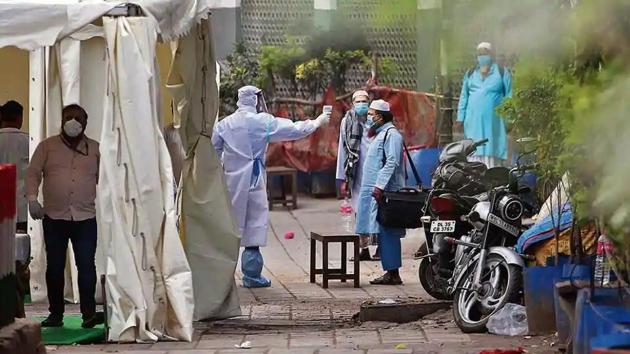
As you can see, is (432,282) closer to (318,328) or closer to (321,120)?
(318,328)

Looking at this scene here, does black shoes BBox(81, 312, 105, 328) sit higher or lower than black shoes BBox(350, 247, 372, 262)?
lower

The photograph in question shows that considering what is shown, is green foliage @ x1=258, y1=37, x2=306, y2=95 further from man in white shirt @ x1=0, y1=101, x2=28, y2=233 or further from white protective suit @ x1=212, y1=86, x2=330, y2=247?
man in white shirt @ x1=0, y1=101, x2=28, y2=233

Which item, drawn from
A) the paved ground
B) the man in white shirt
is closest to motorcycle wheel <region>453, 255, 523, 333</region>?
the paved ground

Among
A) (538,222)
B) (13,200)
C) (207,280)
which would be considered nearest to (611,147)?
(13,200)

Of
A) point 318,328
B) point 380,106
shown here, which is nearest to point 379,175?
point 380,106

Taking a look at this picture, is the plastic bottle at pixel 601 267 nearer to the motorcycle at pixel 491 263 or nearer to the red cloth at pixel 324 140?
the motorcycle at pixel 491 263

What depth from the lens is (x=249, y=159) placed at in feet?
48.0

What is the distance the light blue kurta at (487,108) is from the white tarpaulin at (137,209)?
8.01m

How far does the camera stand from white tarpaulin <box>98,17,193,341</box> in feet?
35.9

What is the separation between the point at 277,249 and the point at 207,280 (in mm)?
5433

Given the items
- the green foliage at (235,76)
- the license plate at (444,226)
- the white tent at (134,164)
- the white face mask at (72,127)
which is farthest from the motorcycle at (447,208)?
the green foliage at (235,76)

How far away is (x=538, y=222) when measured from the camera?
11.2 meters

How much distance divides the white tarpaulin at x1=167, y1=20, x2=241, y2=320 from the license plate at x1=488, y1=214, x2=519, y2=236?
2407 mm

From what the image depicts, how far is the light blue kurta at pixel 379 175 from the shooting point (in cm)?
1470
